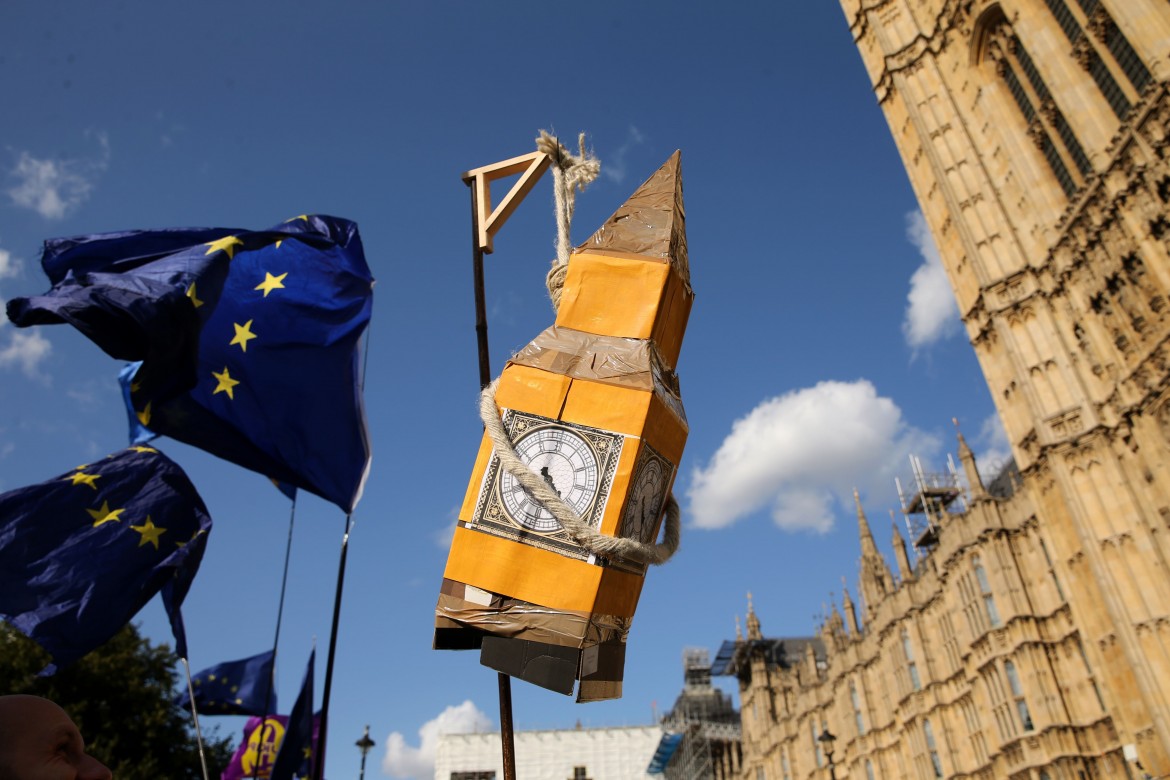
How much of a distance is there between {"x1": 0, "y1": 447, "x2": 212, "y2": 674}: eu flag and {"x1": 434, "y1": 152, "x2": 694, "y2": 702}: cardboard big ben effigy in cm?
789

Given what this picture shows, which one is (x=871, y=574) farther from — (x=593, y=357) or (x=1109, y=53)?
(x=593, y=357)

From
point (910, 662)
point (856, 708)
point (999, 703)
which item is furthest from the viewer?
point (856, 708)

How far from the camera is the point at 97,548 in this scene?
959 centimetres

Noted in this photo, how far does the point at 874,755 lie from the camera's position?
115 ft

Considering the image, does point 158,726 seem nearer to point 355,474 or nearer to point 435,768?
point 355,474

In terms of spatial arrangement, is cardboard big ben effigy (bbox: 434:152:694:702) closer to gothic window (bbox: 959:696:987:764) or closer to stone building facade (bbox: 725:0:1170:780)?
stone building facade (bbox: 725:0:1170:780)

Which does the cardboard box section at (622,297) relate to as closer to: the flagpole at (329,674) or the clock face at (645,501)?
the clock face at (645,501)

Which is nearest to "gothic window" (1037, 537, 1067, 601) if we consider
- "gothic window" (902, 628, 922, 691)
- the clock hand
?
"gothic window" (902, 628, 922, 691)

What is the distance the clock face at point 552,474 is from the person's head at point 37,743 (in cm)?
194

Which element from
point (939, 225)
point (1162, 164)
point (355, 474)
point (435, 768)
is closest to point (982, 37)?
point (939, 225)

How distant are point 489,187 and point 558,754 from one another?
6496 cm

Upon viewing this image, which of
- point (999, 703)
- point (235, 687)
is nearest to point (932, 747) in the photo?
point (999, 703)

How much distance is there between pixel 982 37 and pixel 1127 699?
2102 cm

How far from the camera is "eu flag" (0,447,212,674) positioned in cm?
902
